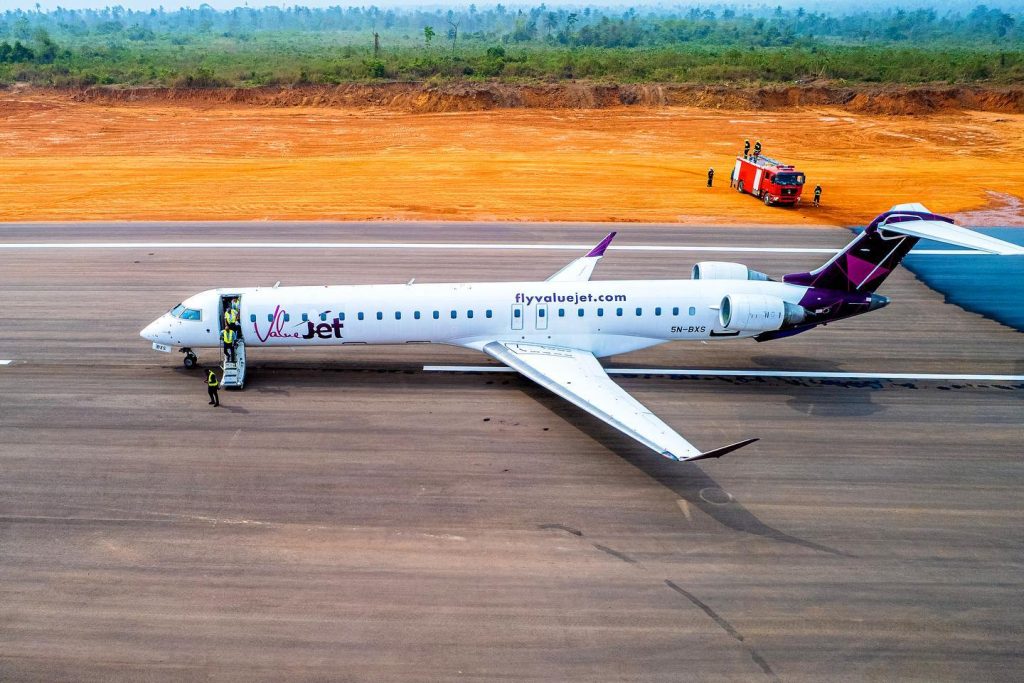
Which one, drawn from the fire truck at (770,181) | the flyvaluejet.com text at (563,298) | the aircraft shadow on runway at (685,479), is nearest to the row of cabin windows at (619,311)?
the flyvaluejet.com text at (563,298)

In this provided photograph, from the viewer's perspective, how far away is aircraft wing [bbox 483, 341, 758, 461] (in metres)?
18.4

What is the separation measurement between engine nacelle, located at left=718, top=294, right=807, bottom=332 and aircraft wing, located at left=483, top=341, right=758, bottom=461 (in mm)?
4051

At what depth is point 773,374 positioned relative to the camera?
25.8 metres

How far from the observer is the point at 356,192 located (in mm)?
52062

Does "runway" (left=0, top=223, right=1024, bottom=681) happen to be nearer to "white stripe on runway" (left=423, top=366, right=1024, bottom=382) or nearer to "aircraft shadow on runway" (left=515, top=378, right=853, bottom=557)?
"aircraft shadow on runway" (left=515, top=378, right=853, bottom=557)

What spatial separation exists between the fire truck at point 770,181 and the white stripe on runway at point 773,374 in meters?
24.9

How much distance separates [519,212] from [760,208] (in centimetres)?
1505

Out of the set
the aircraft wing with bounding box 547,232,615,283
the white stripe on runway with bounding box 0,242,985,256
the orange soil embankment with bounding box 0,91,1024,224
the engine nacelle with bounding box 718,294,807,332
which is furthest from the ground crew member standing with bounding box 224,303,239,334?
the orange soil embankment with bounding box 0,91,1024,224

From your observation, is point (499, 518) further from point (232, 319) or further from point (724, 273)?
point (724, 273)

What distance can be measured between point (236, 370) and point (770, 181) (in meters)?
36.4

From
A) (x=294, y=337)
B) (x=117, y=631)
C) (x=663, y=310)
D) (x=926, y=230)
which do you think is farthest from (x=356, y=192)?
(x=117, y=631)

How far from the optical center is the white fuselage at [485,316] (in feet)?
78.8

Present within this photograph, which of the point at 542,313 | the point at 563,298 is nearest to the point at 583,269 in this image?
the point at 563,298

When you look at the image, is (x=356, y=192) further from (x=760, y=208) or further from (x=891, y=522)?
(x=891, y=522)
